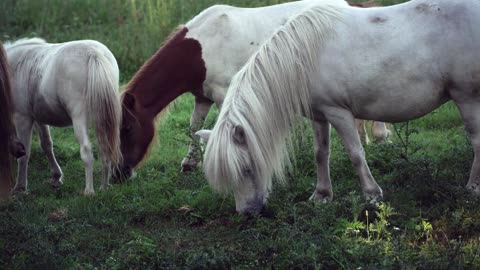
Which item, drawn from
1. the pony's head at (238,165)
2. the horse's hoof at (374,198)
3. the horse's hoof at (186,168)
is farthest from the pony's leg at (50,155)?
the horse's hoof at (374,198)

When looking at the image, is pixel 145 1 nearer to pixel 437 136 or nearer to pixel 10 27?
pixel 10 27

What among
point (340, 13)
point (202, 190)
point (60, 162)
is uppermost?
point (340, 13)

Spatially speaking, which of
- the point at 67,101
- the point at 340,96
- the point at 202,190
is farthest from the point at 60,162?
the point at 340,96

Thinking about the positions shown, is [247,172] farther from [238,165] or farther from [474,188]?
[474,188]

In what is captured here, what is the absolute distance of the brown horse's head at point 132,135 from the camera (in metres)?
7.48

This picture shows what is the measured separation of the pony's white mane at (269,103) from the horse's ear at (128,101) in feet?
6.29

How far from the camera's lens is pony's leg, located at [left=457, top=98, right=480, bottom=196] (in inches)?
227

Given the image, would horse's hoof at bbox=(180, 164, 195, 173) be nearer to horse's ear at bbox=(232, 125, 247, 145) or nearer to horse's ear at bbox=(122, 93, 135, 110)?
horse's ear at bbox=(122, 93, 135, 110)

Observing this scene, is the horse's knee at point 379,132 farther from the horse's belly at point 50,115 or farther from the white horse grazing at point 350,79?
the horse's belly at point 50,115

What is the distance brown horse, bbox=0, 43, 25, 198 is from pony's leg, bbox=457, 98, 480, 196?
3412 millimetres

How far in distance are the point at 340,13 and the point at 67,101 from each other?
2.65 meters

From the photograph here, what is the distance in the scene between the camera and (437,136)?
341 inches

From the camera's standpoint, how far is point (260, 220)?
5621 millimetres

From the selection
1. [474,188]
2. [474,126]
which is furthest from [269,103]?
[474,188]
